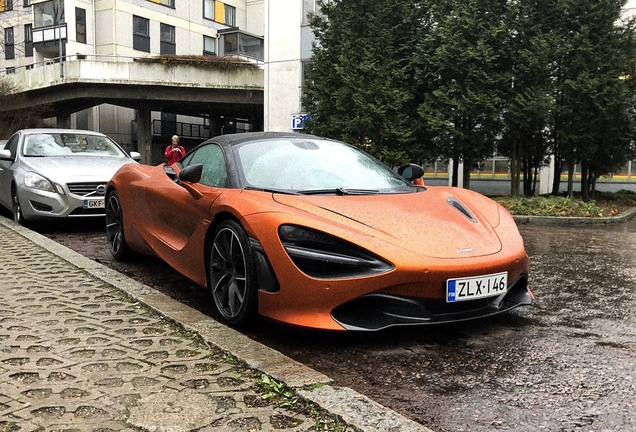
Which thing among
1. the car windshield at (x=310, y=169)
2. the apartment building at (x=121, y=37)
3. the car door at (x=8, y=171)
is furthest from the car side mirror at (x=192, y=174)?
the apartment building at (x=121, y=37)

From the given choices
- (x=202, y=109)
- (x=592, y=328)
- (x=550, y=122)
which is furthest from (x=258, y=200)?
(x=202, y=109)

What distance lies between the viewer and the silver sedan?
25.7 feet

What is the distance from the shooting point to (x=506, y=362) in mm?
3248

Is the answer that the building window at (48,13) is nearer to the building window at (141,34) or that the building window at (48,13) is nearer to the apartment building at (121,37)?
the apartment building at (121,37)

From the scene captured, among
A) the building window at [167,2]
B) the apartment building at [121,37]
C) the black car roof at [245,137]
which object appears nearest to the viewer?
the black car roof at [245,137]

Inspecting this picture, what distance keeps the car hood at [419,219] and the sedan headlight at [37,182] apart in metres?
5.16

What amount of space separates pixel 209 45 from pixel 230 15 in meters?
3.87

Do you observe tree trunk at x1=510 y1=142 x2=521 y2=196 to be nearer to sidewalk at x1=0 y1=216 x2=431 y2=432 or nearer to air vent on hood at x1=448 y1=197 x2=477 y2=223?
air vent on hood at x1=448 y1=197 x2=477 y2=223

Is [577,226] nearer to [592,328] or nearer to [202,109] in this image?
[592,328]

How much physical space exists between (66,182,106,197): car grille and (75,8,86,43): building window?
3620cm

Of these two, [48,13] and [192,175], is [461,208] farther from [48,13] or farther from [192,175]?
[48,13]

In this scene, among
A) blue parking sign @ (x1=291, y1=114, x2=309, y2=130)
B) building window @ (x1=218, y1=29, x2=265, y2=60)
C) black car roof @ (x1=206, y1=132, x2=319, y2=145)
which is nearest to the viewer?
black car roof @ (x1=206, y1=132, x2=319, y2=145)

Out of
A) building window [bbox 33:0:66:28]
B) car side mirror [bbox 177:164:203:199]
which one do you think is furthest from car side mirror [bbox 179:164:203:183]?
building window [bbox 33:0:66:28]

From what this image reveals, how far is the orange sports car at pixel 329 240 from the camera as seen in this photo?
132 inches
